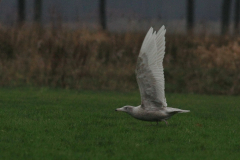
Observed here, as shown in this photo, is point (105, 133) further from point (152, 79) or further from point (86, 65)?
point (86, 65)

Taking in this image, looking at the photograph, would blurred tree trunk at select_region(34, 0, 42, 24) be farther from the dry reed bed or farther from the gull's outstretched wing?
the gull's outstretched wing

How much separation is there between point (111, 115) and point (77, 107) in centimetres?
182

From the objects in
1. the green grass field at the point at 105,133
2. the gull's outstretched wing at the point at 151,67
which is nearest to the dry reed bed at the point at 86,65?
the green grass field at the point at 105,133

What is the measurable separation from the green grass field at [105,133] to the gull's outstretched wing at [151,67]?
746 mm

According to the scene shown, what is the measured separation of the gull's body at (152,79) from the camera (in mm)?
8734

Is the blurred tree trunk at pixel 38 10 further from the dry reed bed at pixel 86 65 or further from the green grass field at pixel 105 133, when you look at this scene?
the green grass field at pixel 105 133

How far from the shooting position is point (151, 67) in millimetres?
8781

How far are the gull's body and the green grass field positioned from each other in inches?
13.2

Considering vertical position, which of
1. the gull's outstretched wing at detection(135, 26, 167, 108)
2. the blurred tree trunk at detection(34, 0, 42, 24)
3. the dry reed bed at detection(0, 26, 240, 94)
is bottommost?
the dry reed bed at detection(0, 26, 240, 94)

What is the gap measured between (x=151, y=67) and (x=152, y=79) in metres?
0.23

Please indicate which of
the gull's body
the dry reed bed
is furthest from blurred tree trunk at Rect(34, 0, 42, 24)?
the gull's body

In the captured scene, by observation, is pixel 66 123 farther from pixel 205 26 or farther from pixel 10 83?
pixel 205 26

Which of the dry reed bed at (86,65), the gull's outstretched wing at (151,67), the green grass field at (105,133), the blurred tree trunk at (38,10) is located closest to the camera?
the green grass field at (105,133)

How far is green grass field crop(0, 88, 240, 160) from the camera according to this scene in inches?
274
